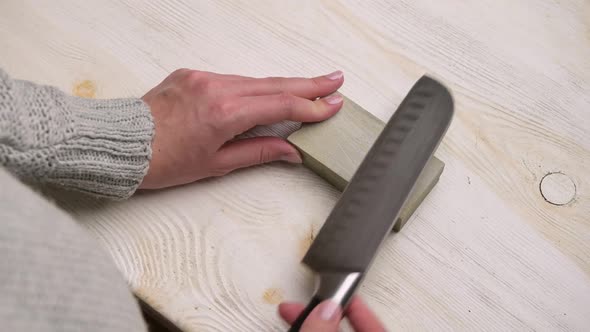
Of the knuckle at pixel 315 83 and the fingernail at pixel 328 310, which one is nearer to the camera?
the fingernail at pixel 328 310

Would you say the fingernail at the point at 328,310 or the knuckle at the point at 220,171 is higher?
the knuckle at the point at 220,171

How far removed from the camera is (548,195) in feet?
1.76

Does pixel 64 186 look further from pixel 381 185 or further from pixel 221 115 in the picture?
pixel 381 185

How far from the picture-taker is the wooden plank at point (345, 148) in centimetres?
51

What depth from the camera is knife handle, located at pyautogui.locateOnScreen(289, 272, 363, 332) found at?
438 mm

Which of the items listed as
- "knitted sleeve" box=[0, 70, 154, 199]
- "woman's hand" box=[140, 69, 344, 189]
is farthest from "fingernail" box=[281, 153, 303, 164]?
"knitted sleeve" box=[0, 70, 154, 199]

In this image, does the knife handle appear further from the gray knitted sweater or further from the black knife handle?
the gray knitted sweater

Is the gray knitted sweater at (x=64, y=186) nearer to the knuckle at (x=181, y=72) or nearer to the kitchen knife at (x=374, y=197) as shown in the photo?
the knuckle at (x=181, y=72)

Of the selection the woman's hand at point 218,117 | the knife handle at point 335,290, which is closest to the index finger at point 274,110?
the woman's hand at point 218,117

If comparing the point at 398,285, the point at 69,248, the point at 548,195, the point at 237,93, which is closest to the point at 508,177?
the point at 548,195

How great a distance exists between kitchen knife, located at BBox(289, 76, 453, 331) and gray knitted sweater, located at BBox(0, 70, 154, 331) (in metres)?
0.15

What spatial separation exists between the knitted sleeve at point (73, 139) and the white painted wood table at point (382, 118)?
0.04m

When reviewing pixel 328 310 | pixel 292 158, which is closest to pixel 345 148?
pixel 292 158

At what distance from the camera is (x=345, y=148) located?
0.53 metres
